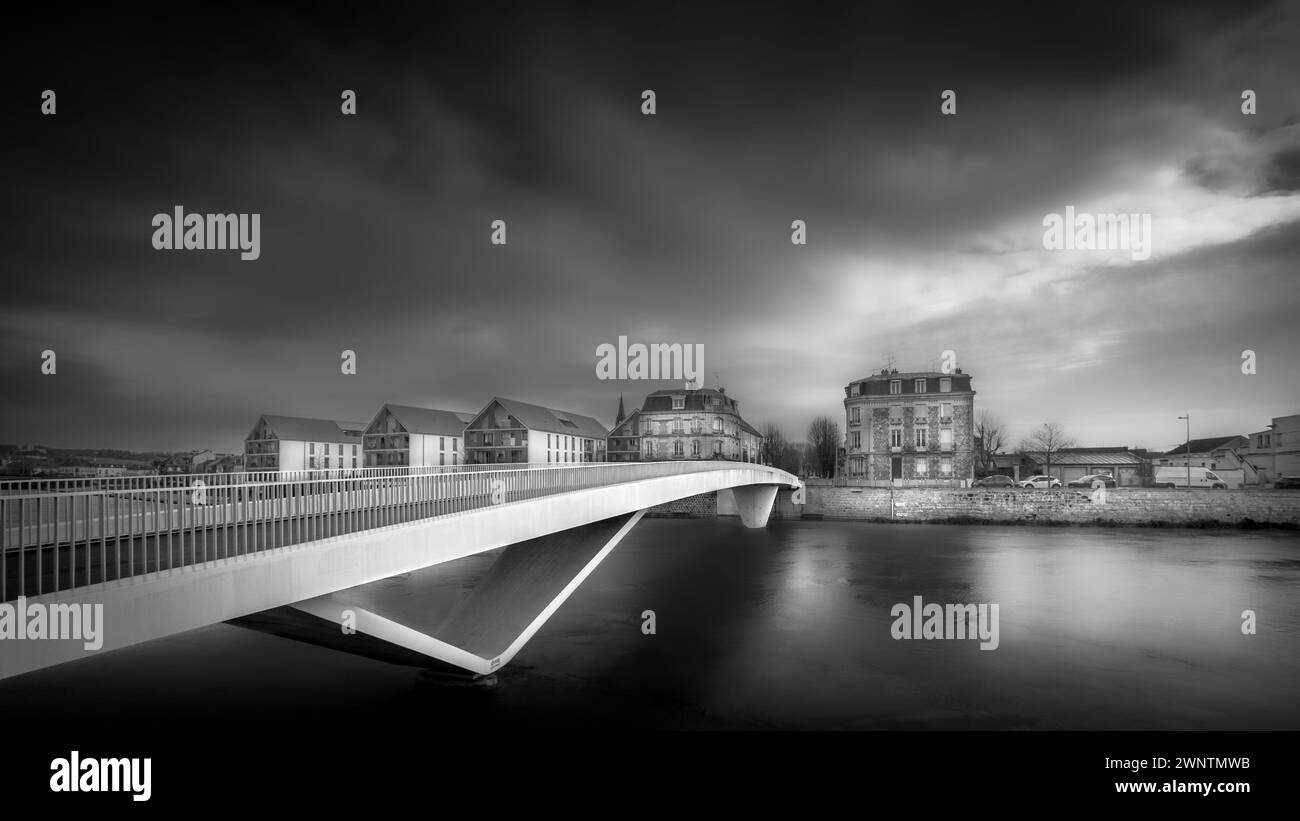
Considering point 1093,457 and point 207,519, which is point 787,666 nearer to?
point 207,519

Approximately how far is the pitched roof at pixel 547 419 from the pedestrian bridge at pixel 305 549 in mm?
40099

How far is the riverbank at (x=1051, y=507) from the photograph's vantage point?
45.5m

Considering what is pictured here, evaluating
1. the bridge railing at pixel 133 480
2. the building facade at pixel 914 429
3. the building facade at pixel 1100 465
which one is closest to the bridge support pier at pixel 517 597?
the bridge railing at pixel 133 480

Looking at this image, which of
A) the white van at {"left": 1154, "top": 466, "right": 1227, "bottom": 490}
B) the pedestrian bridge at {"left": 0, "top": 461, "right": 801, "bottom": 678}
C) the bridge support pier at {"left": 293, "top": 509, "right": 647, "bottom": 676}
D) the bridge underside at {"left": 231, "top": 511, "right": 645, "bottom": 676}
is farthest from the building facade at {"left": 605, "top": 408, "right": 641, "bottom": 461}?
the bridge support pier at {"left": 293, "top": 509, "right": 647, "bottom": 676}

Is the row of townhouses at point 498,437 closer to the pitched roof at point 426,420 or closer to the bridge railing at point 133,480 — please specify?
the pitched roof at point 426,420

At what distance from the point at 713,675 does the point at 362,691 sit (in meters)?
9.07

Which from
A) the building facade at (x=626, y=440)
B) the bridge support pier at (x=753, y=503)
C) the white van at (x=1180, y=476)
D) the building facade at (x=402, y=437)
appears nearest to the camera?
the bridge support pier at (x=753, y=503)

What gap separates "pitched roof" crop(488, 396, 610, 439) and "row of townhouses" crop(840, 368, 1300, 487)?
2972 cm
